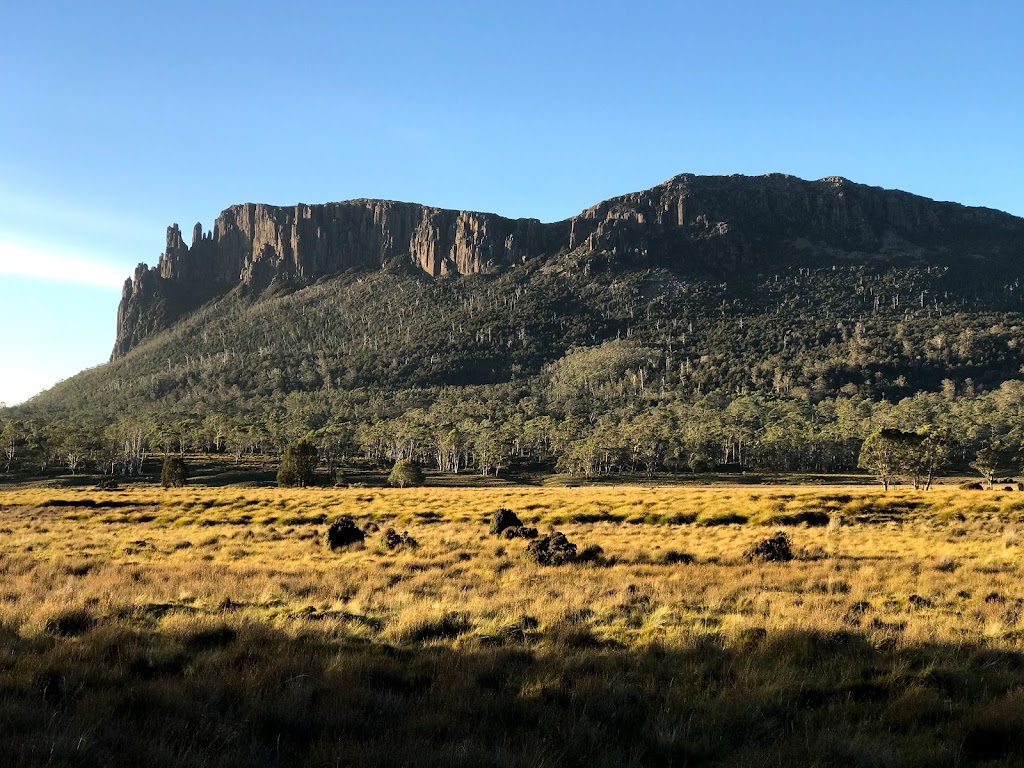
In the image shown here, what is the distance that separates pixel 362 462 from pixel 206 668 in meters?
115

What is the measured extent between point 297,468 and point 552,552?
60.0 meters

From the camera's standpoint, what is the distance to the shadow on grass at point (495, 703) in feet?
15.0

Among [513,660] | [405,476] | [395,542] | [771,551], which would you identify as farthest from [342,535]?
[405,476]

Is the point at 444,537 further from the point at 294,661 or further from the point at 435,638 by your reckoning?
the point at 294,661

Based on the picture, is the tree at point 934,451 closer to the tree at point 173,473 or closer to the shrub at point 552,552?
the shrub at point 552,552

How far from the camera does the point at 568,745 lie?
4793 millimetres

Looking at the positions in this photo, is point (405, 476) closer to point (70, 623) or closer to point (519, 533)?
point (519, 533)

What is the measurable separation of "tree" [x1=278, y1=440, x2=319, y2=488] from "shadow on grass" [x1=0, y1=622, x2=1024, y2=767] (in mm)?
64620

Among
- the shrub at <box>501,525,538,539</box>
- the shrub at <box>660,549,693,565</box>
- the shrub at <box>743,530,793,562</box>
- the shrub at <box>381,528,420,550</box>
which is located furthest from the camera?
the shrub at <box>501,525,538,539</box>

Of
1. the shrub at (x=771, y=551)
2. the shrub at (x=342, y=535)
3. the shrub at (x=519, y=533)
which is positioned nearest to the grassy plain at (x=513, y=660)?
the shrub at (x=771, y=551)

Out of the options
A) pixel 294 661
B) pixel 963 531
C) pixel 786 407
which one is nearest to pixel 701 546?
pixel 963 531

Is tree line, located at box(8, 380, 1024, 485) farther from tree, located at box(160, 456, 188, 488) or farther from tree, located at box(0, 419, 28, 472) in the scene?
tree, located at box(160, 456, 188, 488)

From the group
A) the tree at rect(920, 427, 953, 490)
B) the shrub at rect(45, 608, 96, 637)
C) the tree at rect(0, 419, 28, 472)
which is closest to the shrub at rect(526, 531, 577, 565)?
the shrub at rect(45, 608, 96, 637)

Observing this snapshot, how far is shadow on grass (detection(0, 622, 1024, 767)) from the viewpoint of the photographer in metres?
4.58
